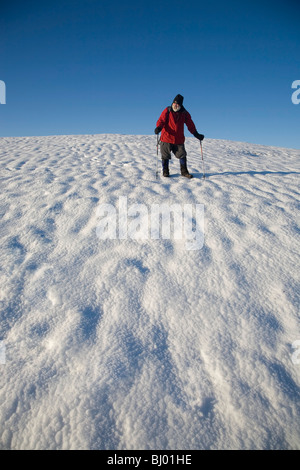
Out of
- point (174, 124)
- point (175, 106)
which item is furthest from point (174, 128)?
point (175, 106)

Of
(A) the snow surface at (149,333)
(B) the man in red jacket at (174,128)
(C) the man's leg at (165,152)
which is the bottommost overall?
(A) the snow surface at (149,333)

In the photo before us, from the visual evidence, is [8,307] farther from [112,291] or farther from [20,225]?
[20,225]

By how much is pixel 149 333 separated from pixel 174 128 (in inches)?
148

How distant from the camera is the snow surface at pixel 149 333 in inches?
47.8

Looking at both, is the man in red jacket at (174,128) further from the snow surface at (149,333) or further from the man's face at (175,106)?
the snow surface at (149,333)

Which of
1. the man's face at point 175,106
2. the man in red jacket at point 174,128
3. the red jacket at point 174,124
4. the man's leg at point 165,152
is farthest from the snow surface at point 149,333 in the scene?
the man's face at point 175,106

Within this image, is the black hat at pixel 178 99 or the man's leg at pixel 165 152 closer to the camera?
the black hat at pixel 178 99

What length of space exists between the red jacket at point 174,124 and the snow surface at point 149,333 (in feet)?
6.09

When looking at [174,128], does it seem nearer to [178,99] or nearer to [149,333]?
[178,99]

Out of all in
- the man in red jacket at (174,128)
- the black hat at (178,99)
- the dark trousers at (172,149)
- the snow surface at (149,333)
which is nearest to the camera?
the snow surface at (149,333)

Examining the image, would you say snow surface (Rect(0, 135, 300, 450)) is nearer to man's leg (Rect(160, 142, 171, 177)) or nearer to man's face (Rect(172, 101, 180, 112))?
man's leg (Rect(160, 142, 171, 177))
